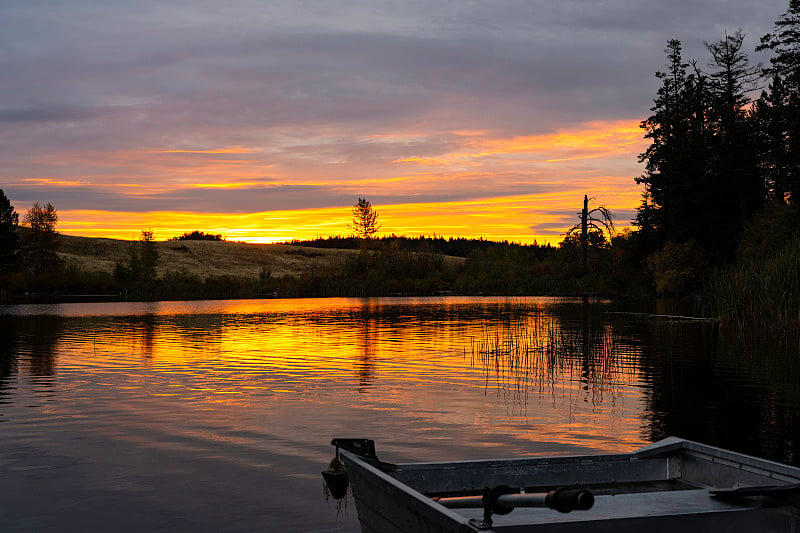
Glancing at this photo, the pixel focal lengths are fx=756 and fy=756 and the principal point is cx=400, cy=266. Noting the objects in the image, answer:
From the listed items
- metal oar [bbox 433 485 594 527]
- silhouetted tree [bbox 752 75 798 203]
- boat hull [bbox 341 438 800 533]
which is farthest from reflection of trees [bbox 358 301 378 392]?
silhouetted tree [bbox 752 75 798 203]

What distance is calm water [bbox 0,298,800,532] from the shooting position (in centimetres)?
988

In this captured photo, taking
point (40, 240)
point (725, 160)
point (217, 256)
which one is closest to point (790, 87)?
point (725, 160)

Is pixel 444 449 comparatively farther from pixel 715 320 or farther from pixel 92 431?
pixel 715 320

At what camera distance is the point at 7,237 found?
265 feet

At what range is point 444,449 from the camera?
12367mm

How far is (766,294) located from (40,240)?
82352mm

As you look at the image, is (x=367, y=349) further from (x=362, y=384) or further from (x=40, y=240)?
(x=40, y=240)

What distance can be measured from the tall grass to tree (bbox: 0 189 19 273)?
73.3 metres

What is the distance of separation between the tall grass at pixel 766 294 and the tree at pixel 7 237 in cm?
7329

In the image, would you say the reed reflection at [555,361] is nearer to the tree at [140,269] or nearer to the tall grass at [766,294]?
the tall grass at [766,294]

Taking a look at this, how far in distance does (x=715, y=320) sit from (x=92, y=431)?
33.2 m

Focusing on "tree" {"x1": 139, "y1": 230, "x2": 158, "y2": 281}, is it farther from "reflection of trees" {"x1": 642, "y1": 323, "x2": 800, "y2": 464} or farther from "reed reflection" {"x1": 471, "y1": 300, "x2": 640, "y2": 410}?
"reflection of trees" {"x1": 642, "y1": 323, "x2": 800, "y2": 464}

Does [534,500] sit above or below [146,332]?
above

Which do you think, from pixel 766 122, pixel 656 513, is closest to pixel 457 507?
pixel 656 513
